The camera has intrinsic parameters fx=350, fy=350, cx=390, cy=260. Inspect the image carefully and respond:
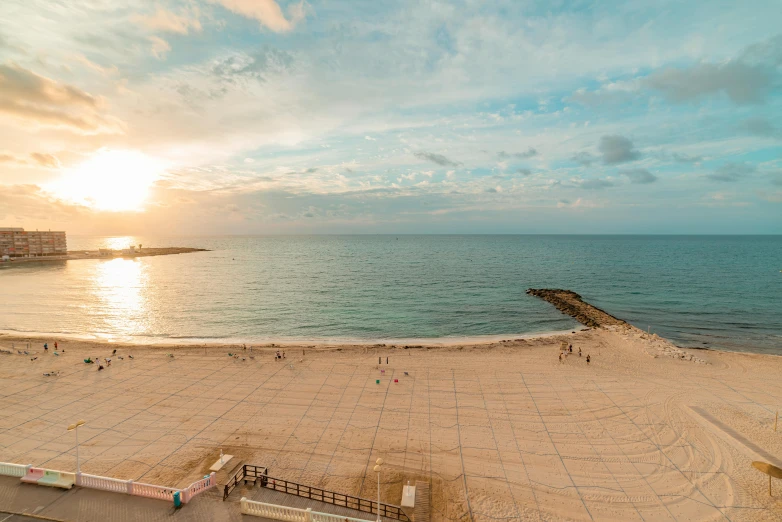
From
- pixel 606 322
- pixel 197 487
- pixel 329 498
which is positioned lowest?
pixel 606 322

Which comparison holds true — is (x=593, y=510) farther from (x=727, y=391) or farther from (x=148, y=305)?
(x=148, y=305)

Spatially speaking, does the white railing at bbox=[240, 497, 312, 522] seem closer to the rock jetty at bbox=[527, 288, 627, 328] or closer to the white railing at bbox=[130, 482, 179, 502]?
the white railing at bbox=[130, 482, 179, 502]

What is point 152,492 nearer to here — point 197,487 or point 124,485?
point 124,485

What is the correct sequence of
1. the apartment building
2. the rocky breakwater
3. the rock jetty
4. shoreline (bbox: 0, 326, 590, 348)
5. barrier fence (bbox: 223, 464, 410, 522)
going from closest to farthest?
barrier fence (bbox: 223, 464, 410, 522)
the rocky breakwater
shoreline (bbox: 0, 326, 590, 348)
the rock jetty
the apartment building

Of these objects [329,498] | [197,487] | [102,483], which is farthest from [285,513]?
[102,483]

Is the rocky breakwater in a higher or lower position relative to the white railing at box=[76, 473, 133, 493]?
lower

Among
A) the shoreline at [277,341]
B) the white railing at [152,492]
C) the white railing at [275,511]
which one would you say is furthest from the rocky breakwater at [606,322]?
the white railing at [152,492]

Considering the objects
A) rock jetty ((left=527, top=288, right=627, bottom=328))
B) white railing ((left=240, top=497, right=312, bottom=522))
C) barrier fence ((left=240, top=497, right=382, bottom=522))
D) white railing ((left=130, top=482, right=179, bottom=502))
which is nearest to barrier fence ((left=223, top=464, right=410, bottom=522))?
barrier fence ((left=240, top=497, right=382, bottom=522))
